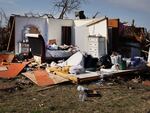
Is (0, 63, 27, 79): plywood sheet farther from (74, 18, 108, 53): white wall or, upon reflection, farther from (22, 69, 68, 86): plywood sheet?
(74, 18, 108, 53): white wall

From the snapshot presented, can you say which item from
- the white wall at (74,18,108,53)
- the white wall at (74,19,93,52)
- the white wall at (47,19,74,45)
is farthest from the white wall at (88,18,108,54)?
the white wall at (47,19,74,45)

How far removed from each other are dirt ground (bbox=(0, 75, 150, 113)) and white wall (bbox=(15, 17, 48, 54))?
18.3 feet

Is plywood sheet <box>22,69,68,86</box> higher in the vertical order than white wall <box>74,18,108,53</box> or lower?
lower

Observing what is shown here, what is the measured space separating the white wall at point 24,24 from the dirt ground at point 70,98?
558 centimetres

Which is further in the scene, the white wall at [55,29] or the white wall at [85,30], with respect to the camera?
the white wall at [55,29]

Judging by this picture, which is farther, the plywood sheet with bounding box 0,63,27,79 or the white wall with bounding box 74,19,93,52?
the white wall with bounding box 74,19,93,52

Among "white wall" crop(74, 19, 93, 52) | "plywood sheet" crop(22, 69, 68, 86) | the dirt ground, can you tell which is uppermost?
"white wall" crop(74, 19, 93, 52)

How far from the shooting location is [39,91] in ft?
28.7

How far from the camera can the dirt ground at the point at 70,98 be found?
715 cm

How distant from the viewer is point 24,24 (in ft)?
51.5

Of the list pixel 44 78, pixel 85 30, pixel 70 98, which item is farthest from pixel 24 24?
pixel 70 98

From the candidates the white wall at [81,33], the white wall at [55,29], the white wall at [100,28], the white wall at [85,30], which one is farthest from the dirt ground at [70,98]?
the white wall at [55,29]

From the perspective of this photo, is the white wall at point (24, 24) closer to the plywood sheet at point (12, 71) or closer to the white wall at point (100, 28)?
the white wall at point (100, 28)

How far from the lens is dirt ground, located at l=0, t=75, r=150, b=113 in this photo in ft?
23.5
